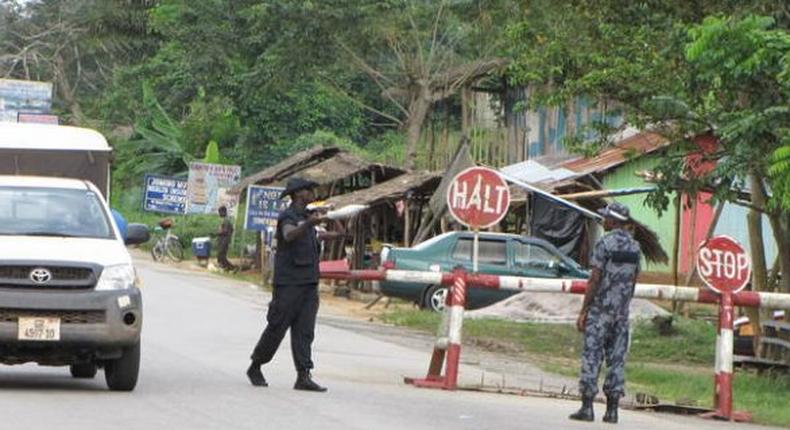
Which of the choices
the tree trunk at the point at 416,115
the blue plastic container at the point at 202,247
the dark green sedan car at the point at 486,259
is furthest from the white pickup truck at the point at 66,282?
the blue plastic container at the point at 202,247

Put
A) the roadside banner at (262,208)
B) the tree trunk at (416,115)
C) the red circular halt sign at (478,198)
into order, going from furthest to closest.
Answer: the tree trunk at (416,115) → the roadside banner at (262,208) → the red circular halt sign at (478,198)

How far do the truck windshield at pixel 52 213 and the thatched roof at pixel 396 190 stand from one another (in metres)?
20.2

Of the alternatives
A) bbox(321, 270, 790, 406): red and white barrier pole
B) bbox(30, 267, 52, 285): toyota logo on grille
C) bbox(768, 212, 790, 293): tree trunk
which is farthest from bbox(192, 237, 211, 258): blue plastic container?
bbox(30, 267, 52, 285): toyota logo on grille

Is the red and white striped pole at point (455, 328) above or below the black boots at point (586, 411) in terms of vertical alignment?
above

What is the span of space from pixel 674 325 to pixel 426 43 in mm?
21674

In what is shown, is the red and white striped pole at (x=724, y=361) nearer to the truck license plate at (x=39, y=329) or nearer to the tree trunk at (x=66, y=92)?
the truck license plate at (x=39, y=329)

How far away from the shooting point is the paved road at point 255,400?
38.4 feet

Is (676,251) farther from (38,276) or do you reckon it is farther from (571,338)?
(38,276)

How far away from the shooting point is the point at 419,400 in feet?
46.4

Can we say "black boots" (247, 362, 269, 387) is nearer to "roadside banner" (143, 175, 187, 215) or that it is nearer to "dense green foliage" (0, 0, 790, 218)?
"dense green foliage" (0, 0, 790, 218)

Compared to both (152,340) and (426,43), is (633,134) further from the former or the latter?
(152,340)

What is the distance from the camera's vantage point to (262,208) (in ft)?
132

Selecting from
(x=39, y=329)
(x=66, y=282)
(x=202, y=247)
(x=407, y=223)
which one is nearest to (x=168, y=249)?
(x=202, y=247)

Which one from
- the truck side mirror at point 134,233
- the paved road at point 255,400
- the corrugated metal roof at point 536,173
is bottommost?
the paved road at point 255,400
